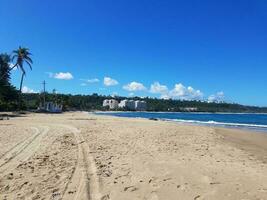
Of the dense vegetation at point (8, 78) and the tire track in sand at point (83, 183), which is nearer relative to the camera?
the tire track in sand at point (83, 183)

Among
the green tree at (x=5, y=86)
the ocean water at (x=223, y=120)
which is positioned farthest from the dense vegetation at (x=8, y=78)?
the ocean water at (x=223, y=120)

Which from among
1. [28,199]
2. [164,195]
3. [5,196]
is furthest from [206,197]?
[5,196]

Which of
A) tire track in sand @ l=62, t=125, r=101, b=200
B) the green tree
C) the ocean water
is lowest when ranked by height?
tire track in sand @ l=62, t=125, r=101, b=200

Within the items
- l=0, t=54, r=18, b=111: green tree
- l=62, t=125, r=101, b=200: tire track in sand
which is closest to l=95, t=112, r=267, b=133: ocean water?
l=0, t=54, r=18, b=111: green tree

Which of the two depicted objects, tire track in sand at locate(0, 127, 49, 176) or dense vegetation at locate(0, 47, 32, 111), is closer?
tire track in sand at locate(0, 127, 49, 176)

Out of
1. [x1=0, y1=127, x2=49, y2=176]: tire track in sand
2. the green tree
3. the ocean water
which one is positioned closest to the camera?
[x1=0, y1=127, x2=49, y2=176]: tire track in sand

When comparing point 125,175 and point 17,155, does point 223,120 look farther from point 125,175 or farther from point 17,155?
point 125,175

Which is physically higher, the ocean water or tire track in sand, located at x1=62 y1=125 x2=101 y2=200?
the ocean water

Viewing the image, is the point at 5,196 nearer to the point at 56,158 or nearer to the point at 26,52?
the point at 56,158

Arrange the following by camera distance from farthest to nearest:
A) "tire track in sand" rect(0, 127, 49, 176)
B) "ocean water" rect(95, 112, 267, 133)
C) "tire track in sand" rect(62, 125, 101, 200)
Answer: "ocean water" rect(95, 112, 267, 133) → "tire track in sand" rect(0, 127, 49, 176) → "tire track in sand" rect(62, 125, 101, 200)

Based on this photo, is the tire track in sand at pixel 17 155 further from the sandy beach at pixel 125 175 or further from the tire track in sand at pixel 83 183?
the tire track in sand at pixel 83 183

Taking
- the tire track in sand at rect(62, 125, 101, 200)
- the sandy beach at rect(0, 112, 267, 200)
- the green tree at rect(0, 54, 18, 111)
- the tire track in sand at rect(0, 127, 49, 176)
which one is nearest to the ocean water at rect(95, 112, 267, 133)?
the green tree at rect(0, 54, 18, 111)

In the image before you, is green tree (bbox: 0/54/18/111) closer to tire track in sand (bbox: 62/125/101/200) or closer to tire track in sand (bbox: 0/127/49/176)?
tire track in sand (bbox: 0/127/49/176)

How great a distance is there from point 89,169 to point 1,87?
49165mm
